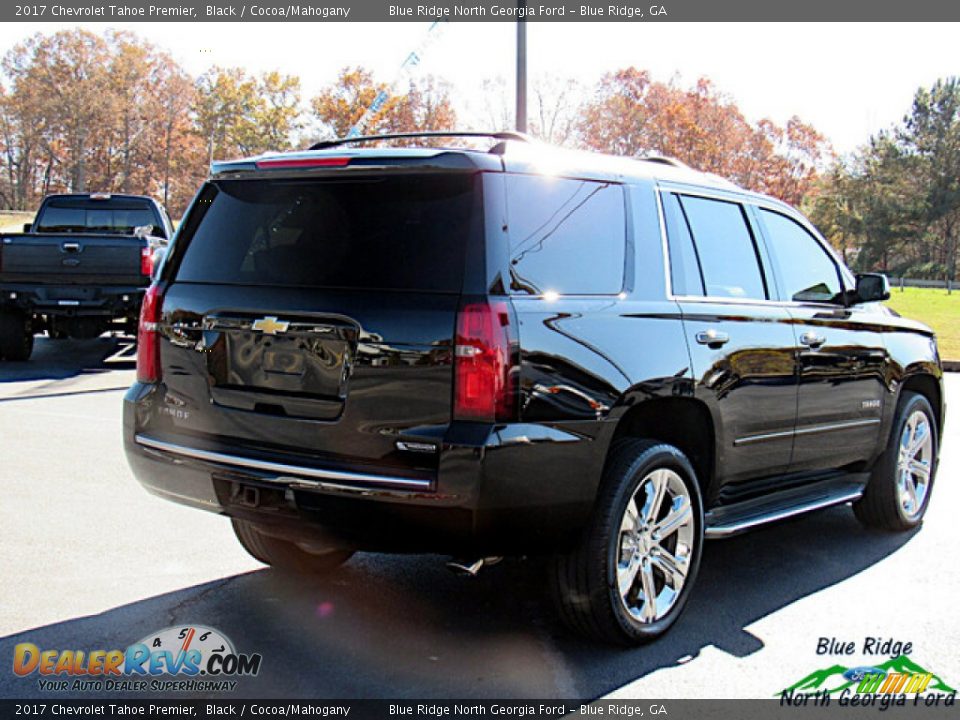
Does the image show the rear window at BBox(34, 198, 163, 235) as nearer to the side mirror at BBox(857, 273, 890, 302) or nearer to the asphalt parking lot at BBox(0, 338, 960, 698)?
the asphalt parking lot at BBox(0, 338, 960, 698)

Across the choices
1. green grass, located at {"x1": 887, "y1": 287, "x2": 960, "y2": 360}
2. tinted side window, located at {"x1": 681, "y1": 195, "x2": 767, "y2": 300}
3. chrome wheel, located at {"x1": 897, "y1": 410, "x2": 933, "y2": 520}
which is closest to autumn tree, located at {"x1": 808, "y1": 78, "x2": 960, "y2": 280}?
green grass, located at {"x1": 887, "y1": 287, "x2": 960, "y2": 360}

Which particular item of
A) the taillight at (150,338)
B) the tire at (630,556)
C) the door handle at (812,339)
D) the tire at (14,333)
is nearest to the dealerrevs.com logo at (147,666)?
the taillight at (150,338)

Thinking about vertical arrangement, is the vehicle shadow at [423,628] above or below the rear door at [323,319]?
below

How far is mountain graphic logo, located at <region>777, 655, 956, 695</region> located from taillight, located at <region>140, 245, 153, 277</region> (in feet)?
35.5

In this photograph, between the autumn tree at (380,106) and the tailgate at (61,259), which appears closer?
the tailgate at (61,259)

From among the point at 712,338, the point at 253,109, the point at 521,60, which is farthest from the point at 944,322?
the point at 253,109

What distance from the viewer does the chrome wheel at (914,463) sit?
606 cm

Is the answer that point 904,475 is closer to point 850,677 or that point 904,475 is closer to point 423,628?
point 850,677

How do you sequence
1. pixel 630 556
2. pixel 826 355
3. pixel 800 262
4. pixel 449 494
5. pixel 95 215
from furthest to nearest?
1. pixel 95 215
2. pixel 800 262
3. pixel 826 355
4. pixel 630 556
5. pixel 449 494

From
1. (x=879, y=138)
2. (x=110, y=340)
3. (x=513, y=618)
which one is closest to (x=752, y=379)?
(x=513, y=618)

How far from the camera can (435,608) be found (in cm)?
452

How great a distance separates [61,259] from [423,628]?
10.2m

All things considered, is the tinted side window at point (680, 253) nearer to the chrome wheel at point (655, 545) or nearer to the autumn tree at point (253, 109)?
the chrome wheel at point (655, 545)

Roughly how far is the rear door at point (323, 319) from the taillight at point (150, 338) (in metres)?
0.06
